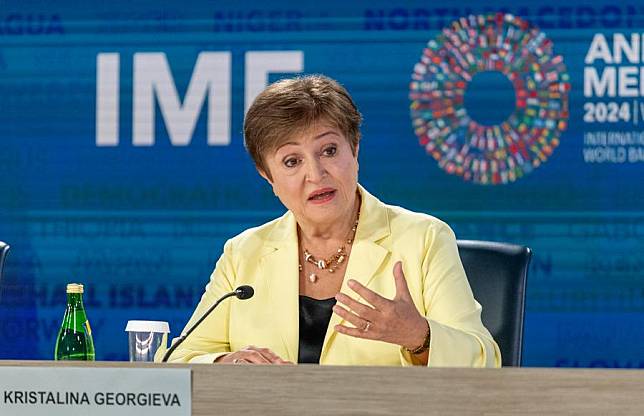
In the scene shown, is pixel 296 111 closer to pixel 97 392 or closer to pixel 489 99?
pixel 97 392

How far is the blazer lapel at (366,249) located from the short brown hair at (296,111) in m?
0.15

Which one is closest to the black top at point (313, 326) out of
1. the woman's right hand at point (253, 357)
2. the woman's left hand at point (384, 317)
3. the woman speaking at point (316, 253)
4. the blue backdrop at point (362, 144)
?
the woman speaking at point (316, 253)

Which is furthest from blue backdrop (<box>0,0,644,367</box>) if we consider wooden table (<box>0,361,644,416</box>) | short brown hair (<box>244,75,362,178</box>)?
wooden table (<box>0,361,644,416</box>)

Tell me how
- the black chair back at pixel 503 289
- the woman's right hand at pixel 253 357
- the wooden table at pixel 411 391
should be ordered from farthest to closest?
the black chair back at pixel 503 289, the woman's right hand at pixel 253 357, the wooden table at pixel 411 391

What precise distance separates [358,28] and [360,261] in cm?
177

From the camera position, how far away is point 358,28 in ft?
12.9

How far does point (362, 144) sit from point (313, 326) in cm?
165

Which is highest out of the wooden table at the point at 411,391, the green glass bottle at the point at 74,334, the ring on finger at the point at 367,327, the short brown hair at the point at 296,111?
the short brown hair at the point at 296,111

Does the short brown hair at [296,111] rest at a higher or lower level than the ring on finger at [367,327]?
higher

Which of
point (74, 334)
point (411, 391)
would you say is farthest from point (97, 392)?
point (74, 334)

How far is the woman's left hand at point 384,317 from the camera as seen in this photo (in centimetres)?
180

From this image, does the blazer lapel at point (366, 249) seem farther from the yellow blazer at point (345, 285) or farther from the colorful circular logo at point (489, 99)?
the colorful circular logo at point (489, 99)

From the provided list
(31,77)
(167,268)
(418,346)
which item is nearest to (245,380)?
(418,346)

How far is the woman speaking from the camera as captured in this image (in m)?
2.29
